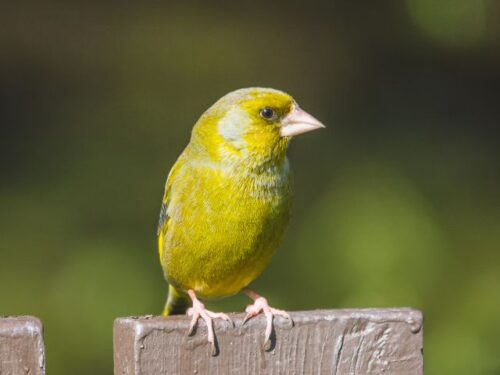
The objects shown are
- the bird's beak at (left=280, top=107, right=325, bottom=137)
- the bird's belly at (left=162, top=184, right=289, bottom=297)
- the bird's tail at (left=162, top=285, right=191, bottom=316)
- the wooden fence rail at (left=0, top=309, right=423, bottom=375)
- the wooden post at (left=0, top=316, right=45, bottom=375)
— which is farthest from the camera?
the bird's tail at (left=162, top=285, right=191, bottom=316)

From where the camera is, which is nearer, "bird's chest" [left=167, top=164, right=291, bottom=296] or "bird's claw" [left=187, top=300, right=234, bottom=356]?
"bird's claw" [left=187, top=300, right=234, bottom=356]

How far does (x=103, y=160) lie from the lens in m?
6.04

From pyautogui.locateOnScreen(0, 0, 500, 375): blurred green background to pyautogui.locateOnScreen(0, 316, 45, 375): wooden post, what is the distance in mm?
3170

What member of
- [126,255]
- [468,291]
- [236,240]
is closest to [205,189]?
[236,240]

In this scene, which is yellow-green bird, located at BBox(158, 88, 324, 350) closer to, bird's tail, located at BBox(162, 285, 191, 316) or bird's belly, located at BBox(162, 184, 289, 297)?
bird's belly, located at BBox(162, 184, 289, 297)

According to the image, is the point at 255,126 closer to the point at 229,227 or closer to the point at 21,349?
the point at 229,227

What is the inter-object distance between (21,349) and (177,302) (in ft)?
5.99

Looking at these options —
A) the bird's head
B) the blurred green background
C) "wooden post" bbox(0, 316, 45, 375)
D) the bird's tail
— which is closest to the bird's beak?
the bird's head

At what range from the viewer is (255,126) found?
146 inches

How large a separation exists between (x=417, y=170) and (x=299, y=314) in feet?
12.2

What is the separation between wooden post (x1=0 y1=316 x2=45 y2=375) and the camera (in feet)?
7.64

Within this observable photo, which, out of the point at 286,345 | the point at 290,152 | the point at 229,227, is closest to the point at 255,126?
the point at 229,227

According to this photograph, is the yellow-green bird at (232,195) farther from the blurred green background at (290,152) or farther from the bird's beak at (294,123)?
the blurred green background at (290,152)

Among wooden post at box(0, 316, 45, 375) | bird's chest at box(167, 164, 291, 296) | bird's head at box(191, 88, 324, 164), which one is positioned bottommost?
wooden post at box(0, 316, 45, 375)
